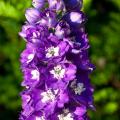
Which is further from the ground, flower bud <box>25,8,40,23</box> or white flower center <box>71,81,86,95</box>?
flower bud <box>25,8,40,23</box>

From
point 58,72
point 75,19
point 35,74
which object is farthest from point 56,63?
point 75,19

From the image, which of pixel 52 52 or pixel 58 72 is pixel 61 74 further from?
pixel 52 52

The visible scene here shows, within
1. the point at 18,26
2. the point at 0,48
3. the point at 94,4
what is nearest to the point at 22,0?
the point at 18,26

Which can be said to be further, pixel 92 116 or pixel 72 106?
pixel 92 116

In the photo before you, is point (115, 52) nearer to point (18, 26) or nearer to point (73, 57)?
point (18, 26)

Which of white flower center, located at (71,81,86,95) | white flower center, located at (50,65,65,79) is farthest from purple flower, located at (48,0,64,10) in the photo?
white flower center, located at (71,81,86,95)

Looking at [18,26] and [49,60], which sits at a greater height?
[49,60]

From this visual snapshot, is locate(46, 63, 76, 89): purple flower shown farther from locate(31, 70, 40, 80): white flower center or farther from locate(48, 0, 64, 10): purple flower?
locate(48, 0, 64, 10): purple flower
